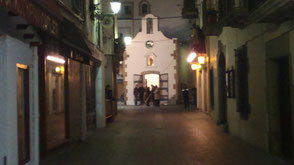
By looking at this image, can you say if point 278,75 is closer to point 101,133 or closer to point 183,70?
point 101,133

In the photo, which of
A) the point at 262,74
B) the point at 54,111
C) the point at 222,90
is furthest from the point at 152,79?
the point at 262,74

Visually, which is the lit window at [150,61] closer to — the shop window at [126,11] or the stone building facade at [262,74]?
the shop window at [126,11]

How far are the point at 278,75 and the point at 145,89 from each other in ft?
80.3

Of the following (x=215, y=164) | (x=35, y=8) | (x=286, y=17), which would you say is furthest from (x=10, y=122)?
(x=286, y=17)

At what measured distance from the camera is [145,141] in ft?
37.2

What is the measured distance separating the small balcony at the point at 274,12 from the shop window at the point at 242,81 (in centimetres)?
288

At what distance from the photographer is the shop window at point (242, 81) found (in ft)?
36.7

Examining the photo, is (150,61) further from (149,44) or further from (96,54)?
(96,54)

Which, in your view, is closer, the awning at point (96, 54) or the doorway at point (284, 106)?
the doorway at point (284, 106)

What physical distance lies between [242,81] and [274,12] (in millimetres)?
4403

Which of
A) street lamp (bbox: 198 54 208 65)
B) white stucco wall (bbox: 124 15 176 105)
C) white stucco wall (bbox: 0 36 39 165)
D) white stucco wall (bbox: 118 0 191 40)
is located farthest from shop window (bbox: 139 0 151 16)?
white stucco wall (bbox: 0 36 39 165)

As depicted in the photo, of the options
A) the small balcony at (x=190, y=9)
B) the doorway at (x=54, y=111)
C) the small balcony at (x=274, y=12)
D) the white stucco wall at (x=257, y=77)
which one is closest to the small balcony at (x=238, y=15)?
the white stucco wall at (x=257, y=77)

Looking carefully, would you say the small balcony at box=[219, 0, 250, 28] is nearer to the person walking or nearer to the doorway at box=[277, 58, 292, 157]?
the doorway at box=[277, 58, 292, 157]

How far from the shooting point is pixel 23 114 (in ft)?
20.8
